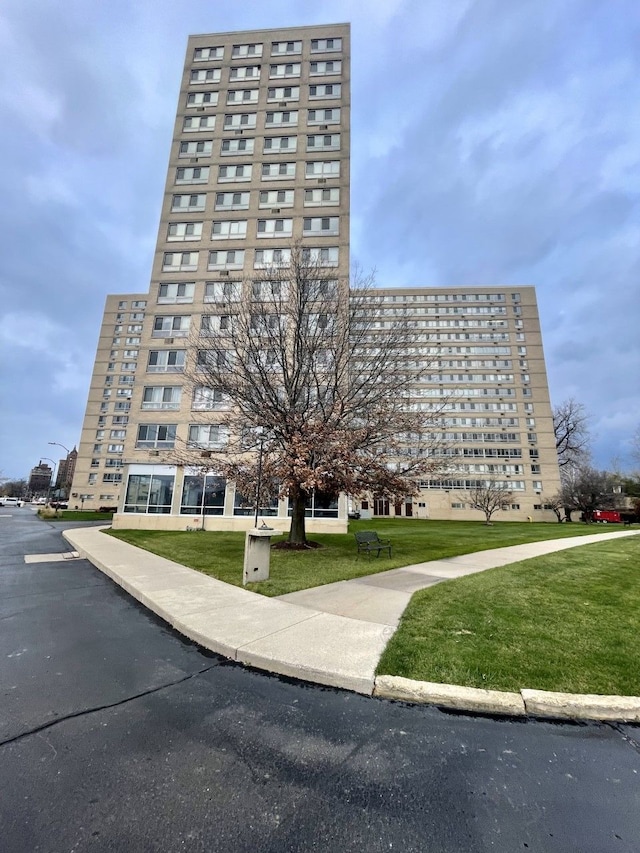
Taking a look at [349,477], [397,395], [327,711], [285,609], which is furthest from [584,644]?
[397,395]

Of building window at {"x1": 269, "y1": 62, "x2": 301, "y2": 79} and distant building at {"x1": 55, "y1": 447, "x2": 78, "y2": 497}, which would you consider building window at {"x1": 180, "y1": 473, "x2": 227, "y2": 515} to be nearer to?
building window at {"x1": 269, "y1": 62, "x2": 301, "y2": 79}

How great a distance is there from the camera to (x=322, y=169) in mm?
28375

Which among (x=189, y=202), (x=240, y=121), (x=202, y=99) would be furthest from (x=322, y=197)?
(x=202, y=99)

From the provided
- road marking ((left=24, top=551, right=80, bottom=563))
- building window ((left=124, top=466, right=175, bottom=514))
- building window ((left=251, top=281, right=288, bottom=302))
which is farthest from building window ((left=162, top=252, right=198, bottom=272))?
→ road marking ((left=24, top=551, right=80, bottom=563))

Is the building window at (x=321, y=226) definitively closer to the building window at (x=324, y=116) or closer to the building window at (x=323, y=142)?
the building window at (x=323, y=142)

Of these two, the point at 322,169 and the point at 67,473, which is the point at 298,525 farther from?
the point at 67,473

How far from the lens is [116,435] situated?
6681cm

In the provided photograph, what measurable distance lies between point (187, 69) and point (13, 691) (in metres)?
45.3

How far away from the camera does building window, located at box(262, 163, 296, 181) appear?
2889 cm

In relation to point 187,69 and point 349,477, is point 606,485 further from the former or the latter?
point 187,69

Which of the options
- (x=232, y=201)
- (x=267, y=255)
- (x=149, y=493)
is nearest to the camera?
(x=149, y=493)

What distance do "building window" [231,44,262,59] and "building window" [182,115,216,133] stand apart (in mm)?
6986

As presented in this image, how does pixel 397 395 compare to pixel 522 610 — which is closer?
pixel 522 610

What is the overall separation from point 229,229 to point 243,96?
12.9m
